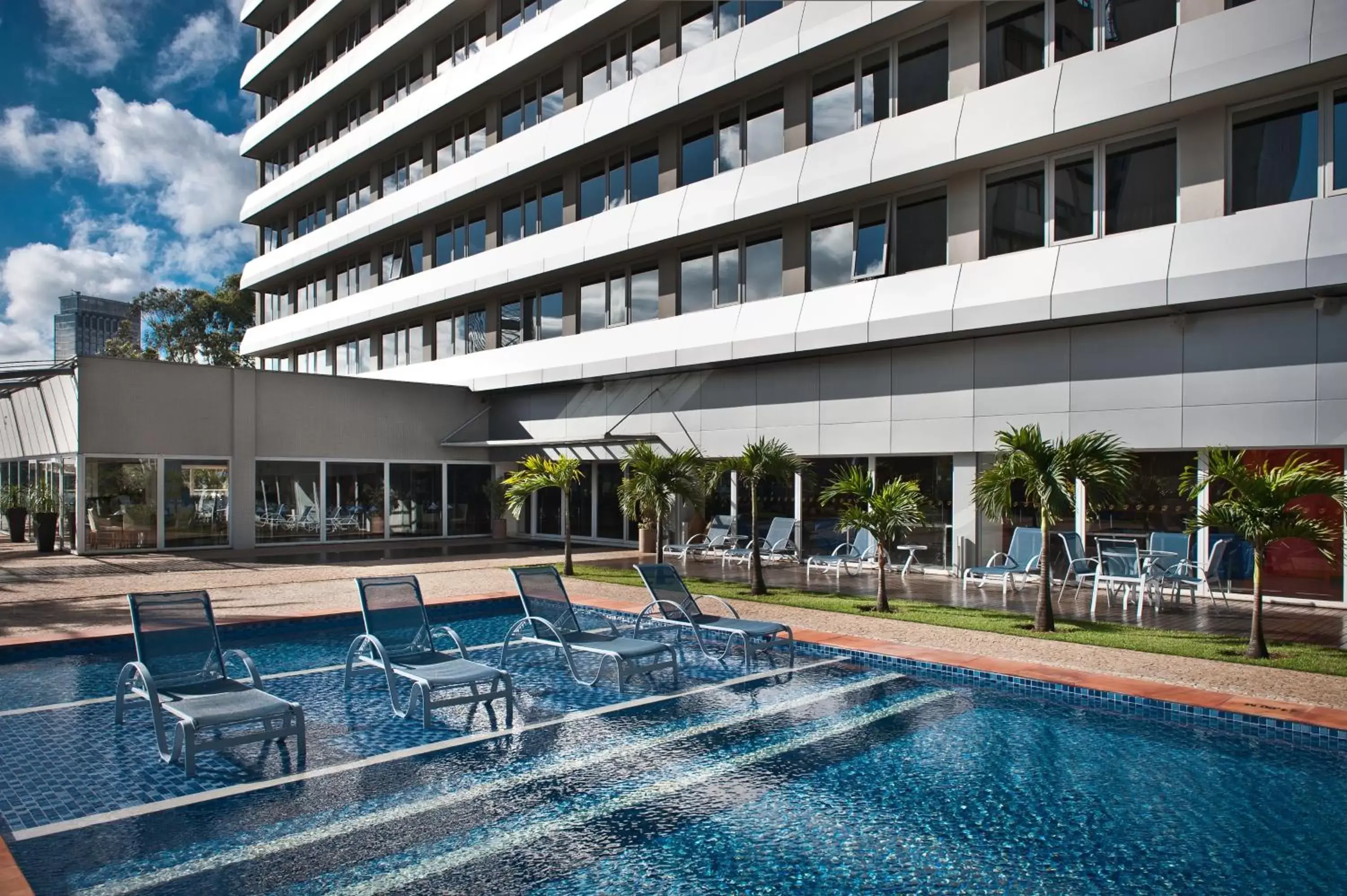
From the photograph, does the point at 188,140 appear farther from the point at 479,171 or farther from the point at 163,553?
the point at 163,553

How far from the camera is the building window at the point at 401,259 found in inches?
1179

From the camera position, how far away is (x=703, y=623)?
997 cm

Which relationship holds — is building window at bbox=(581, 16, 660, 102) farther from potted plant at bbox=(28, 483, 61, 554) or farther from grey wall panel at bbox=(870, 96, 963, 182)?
potted plant at bbox=(28, 483, 61, 554)

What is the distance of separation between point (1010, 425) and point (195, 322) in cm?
5311

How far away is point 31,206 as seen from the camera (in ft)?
158

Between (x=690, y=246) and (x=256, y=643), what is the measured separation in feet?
46.1

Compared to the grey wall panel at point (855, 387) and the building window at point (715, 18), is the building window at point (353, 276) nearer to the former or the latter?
the building window at point (715, 18)

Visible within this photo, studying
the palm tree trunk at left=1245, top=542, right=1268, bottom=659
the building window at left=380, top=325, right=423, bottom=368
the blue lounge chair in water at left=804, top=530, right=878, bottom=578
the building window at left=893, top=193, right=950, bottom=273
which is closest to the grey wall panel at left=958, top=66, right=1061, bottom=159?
the building window at left=893, top=193, right=950, bottom=273

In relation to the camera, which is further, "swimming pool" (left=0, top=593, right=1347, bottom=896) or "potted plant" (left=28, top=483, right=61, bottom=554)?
"potted plant" (left=28, top=483, right=61, bottom=554)

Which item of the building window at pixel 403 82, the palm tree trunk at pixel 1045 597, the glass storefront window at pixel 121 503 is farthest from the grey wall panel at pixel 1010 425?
the building window at pixel 403 82

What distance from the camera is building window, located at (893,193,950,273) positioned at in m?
16.8

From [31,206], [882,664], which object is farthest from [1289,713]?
[31,206]

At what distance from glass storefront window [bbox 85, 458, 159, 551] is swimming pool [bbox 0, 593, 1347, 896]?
12.9 m

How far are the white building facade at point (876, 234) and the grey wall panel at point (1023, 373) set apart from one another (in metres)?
0.05
